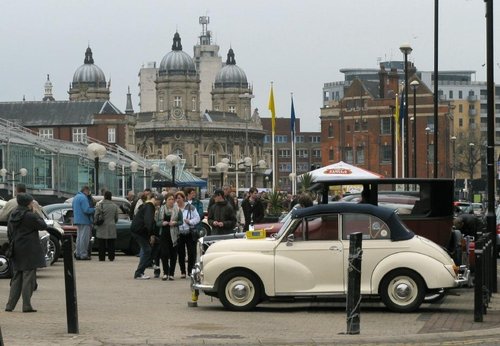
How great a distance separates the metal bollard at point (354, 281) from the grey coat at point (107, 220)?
18403 millimetres

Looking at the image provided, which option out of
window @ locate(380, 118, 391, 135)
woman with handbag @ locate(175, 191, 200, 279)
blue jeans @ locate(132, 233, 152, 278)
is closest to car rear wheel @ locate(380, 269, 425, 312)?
woman with handbag @ locate(175, 191, 200, 279)

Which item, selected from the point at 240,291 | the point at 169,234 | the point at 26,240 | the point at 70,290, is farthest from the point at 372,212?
the point at 169,234

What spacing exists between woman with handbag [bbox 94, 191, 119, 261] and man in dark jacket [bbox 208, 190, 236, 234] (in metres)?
5.84

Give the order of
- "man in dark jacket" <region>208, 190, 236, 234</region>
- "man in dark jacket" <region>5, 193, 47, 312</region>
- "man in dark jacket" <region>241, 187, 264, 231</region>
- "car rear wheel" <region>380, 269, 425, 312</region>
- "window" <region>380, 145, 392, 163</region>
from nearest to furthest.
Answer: "man in dark jacket" <region>5, 193, 47, 312</region>
"car rear wheel" <region>380, 269, 425, 312</region>
"man in dark jacket" <region>208, 190, 236, 234</region>
"man in dark jacket" <region>241, 187, 264, 231</region>
"window" <region>380, 145, 392, 163</region>

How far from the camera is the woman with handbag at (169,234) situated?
26.1 meters

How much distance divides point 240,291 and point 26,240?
2973 mm

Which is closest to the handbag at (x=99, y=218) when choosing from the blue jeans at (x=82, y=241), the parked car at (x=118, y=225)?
the blue jeans at (x=82, y=241)

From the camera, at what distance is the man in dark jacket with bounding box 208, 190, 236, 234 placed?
2794 centimetres

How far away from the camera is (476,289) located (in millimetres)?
17297

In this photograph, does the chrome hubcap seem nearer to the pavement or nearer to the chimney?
the pavement

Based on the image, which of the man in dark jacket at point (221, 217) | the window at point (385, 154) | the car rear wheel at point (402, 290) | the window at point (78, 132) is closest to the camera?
the car rear wheel at point (402, 290)

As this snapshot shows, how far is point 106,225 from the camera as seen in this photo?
33781 millimetres

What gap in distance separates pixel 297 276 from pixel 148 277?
26.7ft

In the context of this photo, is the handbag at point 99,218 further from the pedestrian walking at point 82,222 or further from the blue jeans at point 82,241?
the blue jeans at point 82,241
